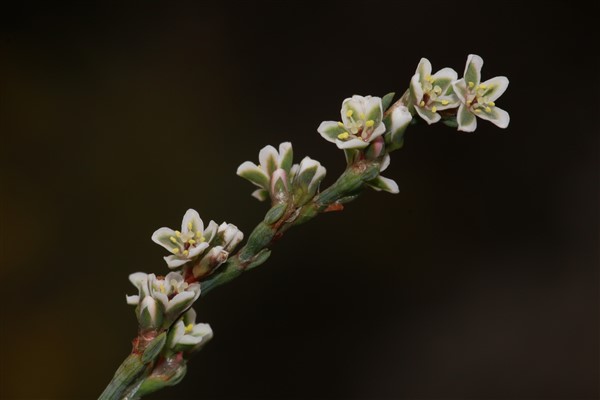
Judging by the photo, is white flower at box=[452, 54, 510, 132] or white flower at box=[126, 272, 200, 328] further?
white flower at box=[452, 54, 510, 132]

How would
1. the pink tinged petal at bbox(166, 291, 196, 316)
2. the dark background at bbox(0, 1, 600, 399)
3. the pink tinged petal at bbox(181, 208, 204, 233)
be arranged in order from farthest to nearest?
the dark background at bbox(0, 1, 600, 399)
the pink tinged petal at bbox(181, 208, 204, 233)
the pink tinged petal at bbox(166, 291, 196, 316)

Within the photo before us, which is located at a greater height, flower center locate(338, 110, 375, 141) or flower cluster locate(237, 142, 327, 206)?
flower center locate(338, 110, 375, 141)

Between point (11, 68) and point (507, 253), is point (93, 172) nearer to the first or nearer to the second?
point (11, 68)

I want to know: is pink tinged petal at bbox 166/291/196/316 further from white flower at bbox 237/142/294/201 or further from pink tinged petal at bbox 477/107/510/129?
pink tinged petal at bbox 477/107/510/129

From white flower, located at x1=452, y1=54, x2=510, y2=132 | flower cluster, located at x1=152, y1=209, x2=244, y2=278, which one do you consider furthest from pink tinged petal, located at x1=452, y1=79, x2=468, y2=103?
flower cluster, located at x1=152, y1=209, x2=244, y2=278

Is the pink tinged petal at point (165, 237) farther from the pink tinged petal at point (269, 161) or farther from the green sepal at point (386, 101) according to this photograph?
the green sepal at point (386, 101)

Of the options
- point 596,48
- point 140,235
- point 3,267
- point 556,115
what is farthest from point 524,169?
point 3,267

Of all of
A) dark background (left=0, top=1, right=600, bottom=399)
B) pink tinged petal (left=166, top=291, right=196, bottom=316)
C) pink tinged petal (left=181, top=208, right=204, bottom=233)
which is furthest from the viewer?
dark background (left=0, top=1, right=600, bottom=399)
